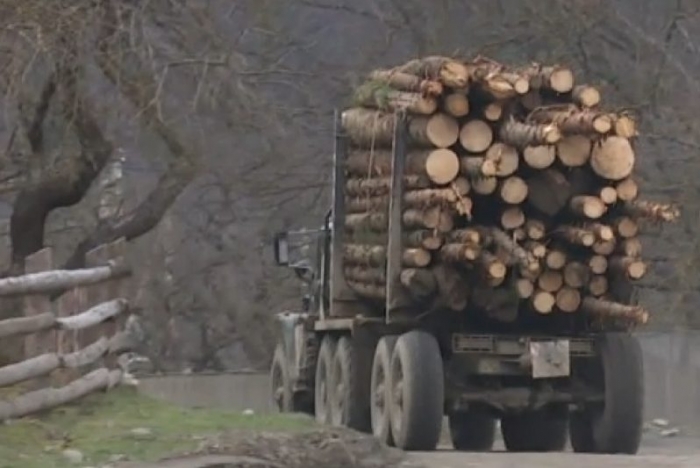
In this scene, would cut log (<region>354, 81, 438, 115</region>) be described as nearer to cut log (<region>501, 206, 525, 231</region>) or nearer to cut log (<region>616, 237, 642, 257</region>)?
cut log (<region>501, 206, 525, 231</region>)

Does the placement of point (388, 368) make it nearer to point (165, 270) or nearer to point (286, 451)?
point (286, 451)

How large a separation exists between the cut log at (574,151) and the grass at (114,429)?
2848 millimetres

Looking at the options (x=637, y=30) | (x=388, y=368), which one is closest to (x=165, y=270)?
(x=637, y=30)

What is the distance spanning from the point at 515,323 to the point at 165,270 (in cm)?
1942

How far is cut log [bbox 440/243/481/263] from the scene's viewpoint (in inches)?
578

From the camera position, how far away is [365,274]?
17078 mm

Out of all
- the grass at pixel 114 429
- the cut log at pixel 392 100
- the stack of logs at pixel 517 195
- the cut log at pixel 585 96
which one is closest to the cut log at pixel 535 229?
the stack of logs at pixel 517 195

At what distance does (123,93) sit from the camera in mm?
20375

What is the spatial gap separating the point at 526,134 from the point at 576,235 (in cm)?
88

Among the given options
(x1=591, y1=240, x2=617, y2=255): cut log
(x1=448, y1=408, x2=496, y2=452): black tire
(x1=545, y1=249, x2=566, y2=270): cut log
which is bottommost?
(x1=448, y1=408, x2=496, y2=452): black tire

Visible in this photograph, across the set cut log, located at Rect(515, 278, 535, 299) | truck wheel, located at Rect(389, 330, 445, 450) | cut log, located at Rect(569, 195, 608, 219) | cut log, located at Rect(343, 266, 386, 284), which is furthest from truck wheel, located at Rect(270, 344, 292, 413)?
cut log, located at Rect(569, 195, 608, 219)

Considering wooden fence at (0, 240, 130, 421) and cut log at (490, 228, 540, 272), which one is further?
cut log at (490, 228, 540, 272)

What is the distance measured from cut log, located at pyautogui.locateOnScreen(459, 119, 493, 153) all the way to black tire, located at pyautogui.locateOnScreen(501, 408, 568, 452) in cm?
319

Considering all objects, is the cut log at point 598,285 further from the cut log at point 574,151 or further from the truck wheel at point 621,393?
the cut log at point 574,151
